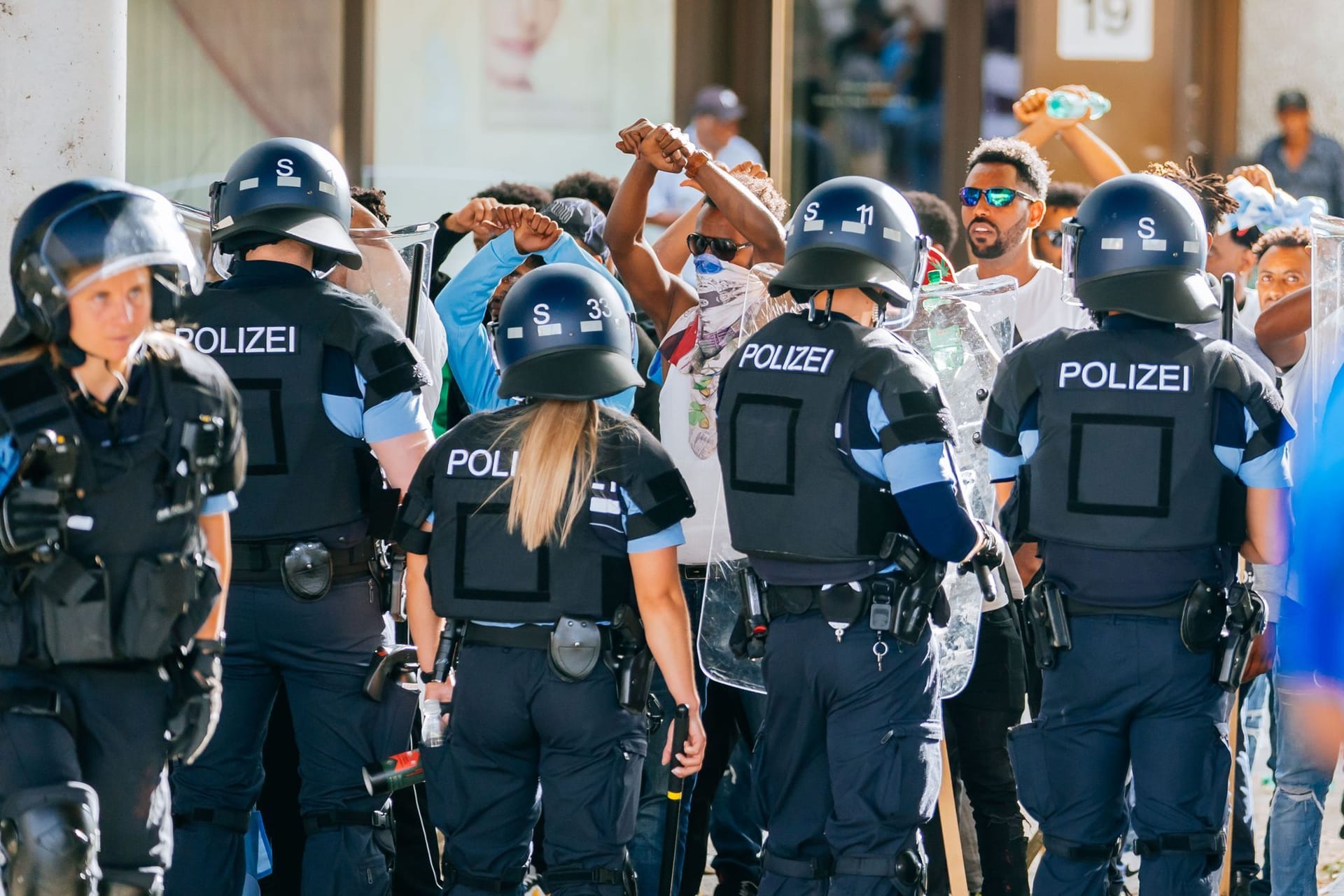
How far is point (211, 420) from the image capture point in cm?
370

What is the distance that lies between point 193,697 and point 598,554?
3.04ft

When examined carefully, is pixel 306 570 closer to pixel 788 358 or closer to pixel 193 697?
pixel 193 697

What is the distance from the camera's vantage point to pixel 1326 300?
447cm

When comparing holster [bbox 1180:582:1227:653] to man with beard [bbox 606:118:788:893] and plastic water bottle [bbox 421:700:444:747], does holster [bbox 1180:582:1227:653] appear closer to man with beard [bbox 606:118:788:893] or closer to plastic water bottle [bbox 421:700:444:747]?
man with beard [bbox 606:118:788:893]

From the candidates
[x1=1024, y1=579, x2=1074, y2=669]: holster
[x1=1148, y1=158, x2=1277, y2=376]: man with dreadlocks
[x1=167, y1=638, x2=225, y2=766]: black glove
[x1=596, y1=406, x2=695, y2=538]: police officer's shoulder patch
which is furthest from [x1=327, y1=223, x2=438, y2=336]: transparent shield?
[x1=1148, y1=158, x2=1277, y2=376]: man with dreadlocks

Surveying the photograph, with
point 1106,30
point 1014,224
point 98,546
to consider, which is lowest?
point 98,546

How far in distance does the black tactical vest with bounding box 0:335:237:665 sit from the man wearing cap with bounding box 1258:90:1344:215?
7.36 m

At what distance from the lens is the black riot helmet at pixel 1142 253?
14.4 ft

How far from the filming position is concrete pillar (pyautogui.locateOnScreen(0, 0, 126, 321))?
16.9 ft

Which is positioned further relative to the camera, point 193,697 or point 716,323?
point 716,323

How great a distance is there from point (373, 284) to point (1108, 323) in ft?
6.71

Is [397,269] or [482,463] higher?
[397,269]

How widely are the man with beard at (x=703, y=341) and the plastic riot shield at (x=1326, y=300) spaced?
4.44ft

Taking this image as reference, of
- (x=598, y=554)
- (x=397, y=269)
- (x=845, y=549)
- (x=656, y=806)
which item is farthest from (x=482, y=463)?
(x=656, y=806)
